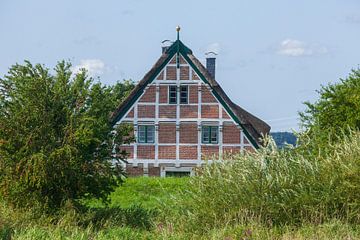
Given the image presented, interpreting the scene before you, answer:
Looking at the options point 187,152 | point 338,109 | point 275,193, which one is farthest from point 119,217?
point 187,152

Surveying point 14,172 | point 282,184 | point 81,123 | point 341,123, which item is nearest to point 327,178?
point 282,184

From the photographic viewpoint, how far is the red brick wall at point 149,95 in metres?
35.8

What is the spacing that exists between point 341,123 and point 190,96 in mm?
15295

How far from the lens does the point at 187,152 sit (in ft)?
116

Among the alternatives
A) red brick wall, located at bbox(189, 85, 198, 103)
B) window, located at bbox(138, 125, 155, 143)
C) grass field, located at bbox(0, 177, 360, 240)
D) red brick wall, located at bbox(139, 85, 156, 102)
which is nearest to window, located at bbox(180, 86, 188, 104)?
red brick wall, located at bbox(189, 85, 198, 103)

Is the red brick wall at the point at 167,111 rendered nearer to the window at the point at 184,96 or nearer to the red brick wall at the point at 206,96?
the window at the point at 184,96

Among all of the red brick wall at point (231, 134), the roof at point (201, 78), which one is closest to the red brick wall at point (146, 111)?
the roof at point (201, 78)

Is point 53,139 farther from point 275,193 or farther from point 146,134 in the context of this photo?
point 146,134

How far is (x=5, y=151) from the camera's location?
15.5m

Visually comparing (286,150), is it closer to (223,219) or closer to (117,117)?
(223,219)

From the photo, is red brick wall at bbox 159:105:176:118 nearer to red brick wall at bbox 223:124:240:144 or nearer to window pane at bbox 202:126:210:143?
window pane at bbox 202:126:210:143

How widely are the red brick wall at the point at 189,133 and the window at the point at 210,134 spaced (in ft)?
1.15

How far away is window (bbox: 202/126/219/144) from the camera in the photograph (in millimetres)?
35688

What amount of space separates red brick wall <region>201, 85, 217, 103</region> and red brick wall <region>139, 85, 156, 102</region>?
210 centimetres
